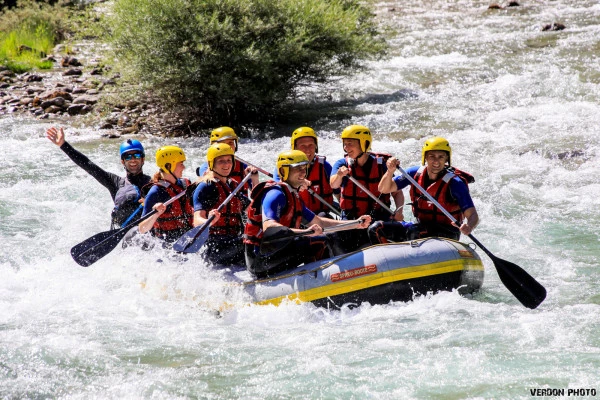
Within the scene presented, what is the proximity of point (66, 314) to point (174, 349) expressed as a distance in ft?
4.47

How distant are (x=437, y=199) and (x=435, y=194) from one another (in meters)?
0.05

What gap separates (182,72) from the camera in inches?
526

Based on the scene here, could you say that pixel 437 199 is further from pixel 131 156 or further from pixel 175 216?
pixel 131 156

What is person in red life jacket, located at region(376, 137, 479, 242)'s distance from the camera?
6.97 m

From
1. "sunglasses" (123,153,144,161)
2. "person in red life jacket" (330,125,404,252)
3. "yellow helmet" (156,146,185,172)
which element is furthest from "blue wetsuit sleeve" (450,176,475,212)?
"sunglasses" (123,153,144,161)

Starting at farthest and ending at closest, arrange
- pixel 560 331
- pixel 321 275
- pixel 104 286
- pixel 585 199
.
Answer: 1. pixel 585 199
2. pixel 104 286
3. pixel 321 275
4. pixel 560 331

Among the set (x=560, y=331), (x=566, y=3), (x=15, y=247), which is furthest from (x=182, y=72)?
(x=566, y=3)

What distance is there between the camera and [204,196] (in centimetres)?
711

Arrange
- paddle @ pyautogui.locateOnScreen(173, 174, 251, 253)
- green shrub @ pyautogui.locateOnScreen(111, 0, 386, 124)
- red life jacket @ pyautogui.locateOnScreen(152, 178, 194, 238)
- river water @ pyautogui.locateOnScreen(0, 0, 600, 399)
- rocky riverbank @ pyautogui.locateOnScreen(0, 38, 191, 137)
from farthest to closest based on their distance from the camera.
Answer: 1. rocky riverbank @ pyautogui.locateOnScreen(0, 38, 191, 137)
2. green shrub @ pyautogui.locateOnScreen(111, 0, 386, 124)
3. red life jacket @ pyautogui.locateOnScreen(152, 178, 194, 238)
4. paddle @ pyautogui.locateOnScreen(173, 174, 251, 253)
5. river water @ pyautogui.locateOnScreen(0, 0, 600, 399)

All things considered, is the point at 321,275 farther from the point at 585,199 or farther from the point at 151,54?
the point at 151,54

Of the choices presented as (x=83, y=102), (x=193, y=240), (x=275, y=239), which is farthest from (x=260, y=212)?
(x=83, y=102)

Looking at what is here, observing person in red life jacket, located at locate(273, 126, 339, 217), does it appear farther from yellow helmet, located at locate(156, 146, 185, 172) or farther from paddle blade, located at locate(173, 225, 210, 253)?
paddle blade, located at locate(173, 225, 210, 253)

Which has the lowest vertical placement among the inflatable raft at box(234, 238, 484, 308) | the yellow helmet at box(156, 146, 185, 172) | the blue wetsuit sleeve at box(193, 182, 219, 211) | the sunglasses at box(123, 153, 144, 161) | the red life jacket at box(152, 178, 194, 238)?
the inflatable raft at box(234, 238, 484, 308)

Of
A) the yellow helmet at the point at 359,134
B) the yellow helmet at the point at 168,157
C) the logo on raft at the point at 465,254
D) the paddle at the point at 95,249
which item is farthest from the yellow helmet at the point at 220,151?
the logo on raft at the point at 465,254
